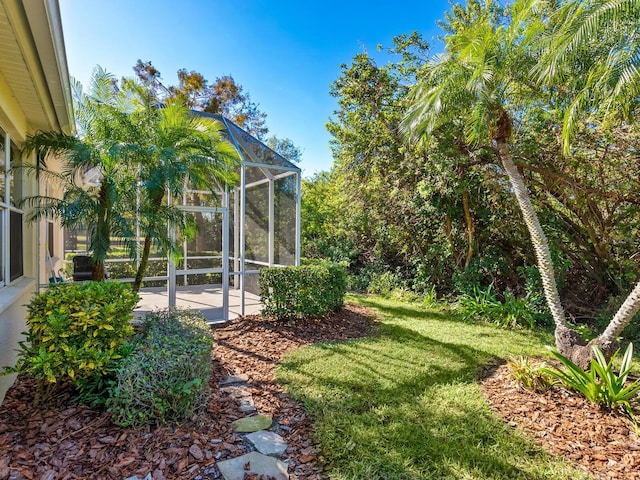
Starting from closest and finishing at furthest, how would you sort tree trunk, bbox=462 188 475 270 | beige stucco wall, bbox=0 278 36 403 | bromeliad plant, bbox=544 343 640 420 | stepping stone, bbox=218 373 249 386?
beige stucco wall, bbox=0 278 36 403 → bromeliad plant, bbox=544 343 640 420 → stepping stone, bbox=218 373 249 386 → tree trunk, bbox=462 188 475 270

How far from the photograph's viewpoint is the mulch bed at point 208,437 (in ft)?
8.16

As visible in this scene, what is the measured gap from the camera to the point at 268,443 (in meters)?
3.01

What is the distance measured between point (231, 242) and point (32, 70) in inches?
199

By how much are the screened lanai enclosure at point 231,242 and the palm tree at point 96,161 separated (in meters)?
1.60

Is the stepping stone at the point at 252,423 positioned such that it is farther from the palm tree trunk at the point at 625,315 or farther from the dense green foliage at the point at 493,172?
the dense green foliage at the point at 493,172

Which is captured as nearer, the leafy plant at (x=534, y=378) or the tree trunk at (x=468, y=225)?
the leafy plant at (x=534, y=378)

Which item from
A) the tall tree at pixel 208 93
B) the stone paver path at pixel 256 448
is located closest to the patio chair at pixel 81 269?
the stone paver path at pixel 256 448

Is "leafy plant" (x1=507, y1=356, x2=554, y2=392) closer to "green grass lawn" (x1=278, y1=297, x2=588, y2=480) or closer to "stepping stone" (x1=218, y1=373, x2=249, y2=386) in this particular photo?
"green grass lawn" (x1=278, y1=297, x2=588, y2=480)

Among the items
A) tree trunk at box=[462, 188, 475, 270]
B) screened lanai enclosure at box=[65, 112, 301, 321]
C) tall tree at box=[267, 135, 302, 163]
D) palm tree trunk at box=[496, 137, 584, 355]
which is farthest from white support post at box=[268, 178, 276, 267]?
tall tree at box=[267, 135, 302, 163]

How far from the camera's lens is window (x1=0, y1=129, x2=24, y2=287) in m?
3.96

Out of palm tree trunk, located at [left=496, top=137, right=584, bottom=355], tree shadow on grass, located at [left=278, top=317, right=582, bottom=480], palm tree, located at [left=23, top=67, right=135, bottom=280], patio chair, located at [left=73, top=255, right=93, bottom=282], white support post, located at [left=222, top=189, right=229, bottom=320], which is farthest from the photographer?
patio chair, located at [left=73, top=255, right=93, bottom=282]

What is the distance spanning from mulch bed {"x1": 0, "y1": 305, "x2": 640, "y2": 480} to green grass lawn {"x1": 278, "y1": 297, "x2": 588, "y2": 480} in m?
0.20

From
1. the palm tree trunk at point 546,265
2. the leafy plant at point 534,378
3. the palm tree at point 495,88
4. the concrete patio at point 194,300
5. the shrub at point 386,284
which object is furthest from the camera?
the shrub at point 386,284

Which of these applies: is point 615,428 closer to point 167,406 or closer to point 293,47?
point 167,406
